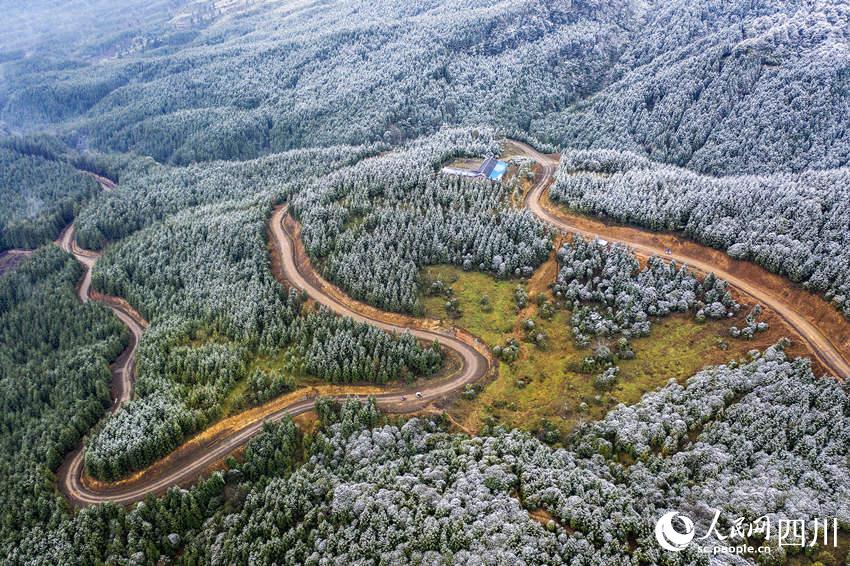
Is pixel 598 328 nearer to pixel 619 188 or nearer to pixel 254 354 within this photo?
pixel 619 188

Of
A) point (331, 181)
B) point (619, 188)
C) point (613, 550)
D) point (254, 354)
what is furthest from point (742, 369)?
point (331, 181)

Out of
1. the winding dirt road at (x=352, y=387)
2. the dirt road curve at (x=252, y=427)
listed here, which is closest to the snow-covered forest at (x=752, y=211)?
the winding dirt road at (x=352, y=387)

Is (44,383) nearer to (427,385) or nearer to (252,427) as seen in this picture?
(252,427)

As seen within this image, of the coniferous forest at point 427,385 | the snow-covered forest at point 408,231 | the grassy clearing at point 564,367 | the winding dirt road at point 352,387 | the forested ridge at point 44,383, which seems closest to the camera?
the coniferous forest at point 427,385

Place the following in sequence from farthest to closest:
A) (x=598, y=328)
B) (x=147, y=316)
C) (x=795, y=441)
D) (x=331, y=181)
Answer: (x=331, y=181) < (x=147, y=316) < (x=598, y=328) < (x=795, y=441)

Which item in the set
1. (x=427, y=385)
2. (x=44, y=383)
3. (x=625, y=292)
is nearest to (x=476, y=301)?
(x=427, y=385)

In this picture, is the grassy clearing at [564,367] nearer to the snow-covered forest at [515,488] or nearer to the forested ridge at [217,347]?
the snow-covered forest at [515,488]
